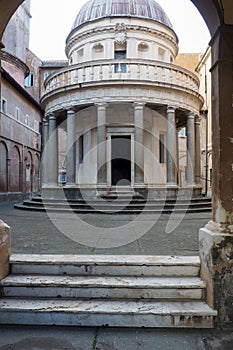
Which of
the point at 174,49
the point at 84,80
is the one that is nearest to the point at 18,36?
the point at 174,49

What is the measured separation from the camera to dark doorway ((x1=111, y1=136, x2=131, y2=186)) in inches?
685

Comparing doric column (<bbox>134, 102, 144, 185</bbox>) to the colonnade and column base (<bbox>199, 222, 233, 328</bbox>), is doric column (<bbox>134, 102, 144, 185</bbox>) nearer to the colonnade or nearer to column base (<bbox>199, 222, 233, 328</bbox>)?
the colonnade

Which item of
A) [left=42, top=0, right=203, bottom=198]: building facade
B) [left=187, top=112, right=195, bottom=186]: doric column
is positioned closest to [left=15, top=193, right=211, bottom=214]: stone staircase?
[left=42, top=0, right=203, bottom=198]: building facade

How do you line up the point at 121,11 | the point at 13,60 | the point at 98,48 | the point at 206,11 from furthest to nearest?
the point at 13,60 < the point at 98,48 < the point at 121,11 < the point at 206,11

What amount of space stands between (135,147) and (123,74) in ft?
11.3

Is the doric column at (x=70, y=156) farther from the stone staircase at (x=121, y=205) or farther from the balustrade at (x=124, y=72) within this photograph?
the balustrade at (x=124, y=72)

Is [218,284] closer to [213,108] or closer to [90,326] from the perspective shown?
[90,326]

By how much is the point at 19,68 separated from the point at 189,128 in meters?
17.8

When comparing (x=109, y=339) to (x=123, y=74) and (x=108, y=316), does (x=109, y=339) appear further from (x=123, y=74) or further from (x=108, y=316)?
(x=123, y=74)

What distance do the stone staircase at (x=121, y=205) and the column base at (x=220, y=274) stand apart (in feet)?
27.4

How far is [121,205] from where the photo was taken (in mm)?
12281

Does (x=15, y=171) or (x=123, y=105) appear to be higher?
(x=123, y=105)

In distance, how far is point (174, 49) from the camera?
807 inches

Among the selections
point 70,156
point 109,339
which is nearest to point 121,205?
point 70,156
